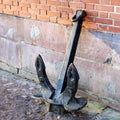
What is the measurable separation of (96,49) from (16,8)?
64.7 inches

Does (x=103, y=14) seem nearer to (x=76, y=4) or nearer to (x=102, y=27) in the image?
(x=102, y=27)

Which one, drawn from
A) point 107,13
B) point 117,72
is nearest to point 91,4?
point 107,13

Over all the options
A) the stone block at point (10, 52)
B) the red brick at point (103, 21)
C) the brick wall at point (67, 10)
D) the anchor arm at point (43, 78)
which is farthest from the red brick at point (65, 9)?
the stone block at point (10, 52)

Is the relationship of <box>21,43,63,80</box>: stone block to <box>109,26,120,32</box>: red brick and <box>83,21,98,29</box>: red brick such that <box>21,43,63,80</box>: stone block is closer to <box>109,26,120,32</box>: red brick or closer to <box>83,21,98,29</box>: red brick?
<box>83,21,98,29</box>: red brick

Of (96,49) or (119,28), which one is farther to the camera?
(96,49)

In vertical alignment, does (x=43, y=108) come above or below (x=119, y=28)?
below

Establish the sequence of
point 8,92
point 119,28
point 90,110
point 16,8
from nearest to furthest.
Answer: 1. point 119,28
2. point 90,110
3. point 8,92
4. point 16,8

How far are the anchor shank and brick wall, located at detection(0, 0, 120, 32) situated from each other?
0.13 meters

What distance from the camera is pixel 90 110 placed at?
403 centimetres

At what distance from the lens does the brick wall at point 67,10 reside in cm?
382

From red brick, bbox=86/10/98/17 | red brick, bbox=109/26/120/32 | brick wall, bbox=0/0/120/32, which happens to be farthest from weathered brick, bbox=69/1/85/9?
red brick, bbox=109/26/120/32

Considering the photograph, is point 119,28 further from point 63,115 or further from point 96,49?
point 63,115

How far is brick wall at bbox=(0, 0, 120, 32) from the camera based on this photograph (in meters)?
3.82

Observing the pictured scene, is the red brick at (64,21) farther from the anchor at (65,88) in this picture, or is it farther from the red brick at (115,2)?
the red brick at (115,2)
